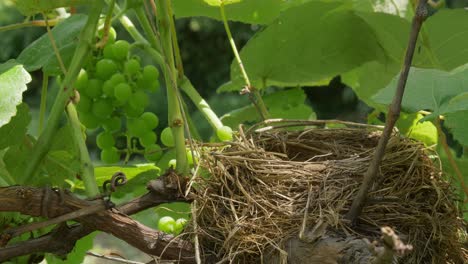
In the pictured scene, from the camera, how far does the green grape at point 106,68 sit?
80 centimetres

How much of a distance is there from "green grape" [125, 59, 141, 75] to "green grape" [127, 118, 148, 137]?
0.05 m

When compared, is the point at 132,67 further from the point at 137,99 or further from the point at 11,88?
the point at 11,88

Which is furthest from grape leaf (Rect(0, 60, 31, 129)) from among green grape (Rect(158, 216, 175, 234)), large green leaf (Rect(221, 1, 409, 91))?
large green leaf (Rect(221, 1, 409, 91))

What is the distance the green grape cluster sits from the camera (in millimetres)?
804

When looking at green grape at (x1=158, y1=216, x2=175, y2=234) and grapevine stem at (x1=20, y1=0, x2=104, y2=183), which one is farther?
green grape at (x1=158, y1=216, x2=175, y2=234)

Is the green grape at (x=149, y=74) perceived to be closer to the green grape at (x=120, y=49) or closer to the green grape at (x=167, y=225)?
the green grape at (x=120, y=49)

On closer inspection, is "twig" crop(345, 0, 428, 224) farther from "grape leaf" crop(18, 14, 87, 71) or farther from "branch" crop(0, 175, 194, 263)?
"grape leaf" crop(18, 14, 87, 71)

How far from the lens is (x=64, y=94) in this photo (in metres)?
0.70

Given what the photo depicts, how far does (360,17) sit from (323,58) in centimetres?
6

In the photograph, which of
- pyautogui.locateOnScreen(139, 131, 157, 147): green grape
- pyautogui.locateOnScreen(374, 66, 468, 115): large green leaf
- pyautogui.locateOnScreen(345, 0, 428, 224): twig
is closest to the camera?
pyautogui.locateOnScreen(345, 0, 428, 224): twig

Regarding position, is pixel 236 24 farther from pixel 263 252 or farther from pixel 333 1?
pixel 263 252

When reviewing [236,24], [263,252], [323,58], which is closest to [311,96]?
[236,24]

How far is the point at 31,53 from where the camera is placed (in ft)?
2.68

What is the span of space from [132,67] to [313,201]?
0.26 m
